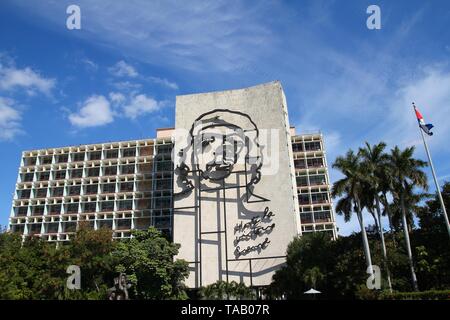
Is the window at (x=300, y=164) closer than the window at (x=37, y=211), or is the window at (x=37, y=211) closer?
the window at (x=300, y=164)

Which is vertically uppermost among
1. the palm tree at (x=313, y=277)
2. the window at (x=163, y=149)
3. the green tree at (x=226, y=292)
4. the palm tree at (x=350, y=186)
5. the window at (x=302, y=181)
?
the window at (x=163, y=149)

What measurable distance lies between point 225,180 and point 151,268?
18885 millimetres

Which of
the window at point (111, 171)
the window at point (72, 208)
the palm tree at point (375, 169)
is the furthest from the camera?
the window at point (111, 171)

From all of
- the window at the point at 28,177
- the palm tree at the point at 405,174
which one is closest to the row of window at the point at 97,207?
the window at the point at 28,177

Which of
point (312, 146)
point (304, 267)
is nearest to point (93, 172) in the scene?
point (312, 146)

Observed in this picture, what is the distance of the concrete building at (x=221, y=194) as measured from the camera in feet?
188

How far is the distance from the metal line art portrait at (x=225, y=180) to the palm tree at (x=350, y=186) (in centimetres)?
1489

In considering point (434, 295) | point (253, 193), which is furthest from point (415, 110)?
point (253, 193)

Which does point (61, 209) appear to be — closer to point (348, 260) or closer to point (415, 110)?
point (348, 260)

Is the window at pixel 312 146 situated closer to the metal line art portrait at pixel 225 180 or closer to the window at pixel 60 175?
the metal line art portrait at pixel 225 180

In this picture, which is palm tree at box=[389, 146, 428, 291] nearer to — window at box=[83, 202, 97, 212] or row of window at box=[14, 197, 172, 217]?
row of window at box=[14, 197, 172, 217]

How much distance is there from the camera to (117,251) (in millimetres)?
51156

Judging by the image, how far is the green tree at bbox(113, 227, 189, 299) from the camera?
1938 inches

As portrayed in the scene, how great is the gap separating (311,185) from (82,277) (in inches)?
1970
